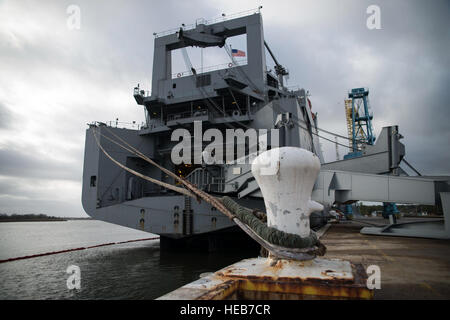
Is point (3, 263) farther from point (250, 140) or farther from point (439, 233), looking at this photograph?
point (439, 233)

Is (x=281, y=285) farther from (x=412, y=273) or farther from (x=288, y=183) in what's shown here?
(x=412, y=273)

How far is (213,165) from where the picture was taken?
12.9 metres

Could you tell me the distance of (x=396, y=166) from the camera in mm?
9531

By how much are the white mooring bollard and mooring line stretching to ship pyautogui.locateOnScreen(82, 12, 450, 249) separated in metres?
5.52

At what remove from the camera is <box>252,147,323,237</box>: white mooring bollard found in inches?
93.0

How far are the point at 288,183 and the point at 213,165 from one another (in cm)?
1057

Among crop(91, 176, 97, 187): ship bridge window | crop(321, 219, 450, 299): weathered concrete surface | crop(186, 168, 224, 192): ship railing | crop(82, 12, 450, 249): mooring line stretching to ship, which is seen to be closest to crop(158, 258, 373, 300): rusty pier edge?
crop(321, 219, 450, 299): weathered concrete surface

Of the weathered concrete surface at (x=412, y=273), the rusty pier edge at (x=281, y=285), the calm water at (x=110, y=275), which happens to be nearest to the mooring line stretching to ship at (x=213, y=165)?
the calm water at (x=110, y=275)

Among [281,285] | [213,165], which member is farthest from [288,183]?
[213,165]

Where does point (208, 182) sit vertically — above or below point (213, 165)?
below

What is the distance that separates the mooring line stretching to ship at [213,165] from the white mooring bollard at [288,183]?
5.52 meters

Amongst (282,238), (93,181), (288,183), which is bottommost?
(282,238)
